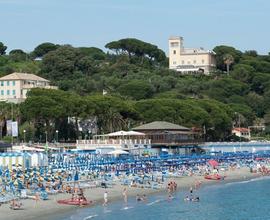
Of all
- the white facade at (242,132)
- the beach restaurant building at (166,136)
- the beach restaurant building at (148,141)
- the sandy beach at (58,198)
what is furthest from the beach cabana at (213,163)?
the white facade at (242,132)

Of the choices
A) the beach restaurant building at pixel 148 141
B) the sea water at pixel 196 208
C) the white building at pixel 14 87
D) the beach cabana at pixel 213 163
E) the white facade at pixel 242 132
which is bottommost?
→ the sea water at pixel 196 208

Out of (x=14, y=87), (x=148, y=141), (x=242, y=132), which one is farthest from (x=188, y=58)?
(x=148, y=141)

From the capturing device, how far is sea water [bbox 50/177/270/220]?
47.2m

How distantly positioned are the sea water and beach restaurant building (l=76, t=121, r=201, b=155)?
63.6 feet

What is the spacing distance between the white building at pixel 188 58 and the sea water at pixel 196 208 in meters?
118

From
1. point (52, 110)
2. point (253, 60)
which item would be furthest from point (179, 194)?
point (253, 60)

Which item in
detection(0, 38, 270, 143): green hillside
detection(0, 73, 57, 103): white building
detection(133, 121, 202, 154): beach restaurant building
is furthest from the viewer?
detection(0, 73, 57, 103): white building

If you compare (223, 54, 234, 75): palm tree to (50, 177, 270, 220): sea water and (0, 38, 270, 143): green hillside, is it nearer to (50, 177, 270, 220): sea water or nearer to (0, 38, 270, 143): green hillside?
(0, 38, 270, 143): green hillside

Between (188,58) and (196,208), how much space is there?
136 metres

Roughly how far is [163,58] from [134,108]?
9062 centimetres

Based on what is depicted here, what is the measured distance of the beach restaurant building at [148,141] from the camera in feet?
275

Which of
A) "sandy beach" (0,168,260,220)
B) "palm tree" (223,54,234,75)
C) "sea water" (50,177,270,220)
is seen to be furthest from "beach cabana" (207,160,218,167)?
"palm tree" (223,54,234,75)

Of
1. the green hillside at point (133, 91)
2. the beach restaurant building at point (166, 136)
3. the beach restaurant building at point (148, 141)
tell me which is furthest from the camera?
the green hillside at point (133, 91)

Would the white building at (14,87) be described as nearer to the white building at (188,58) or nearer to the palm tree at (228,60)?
the white building at (188,58)
